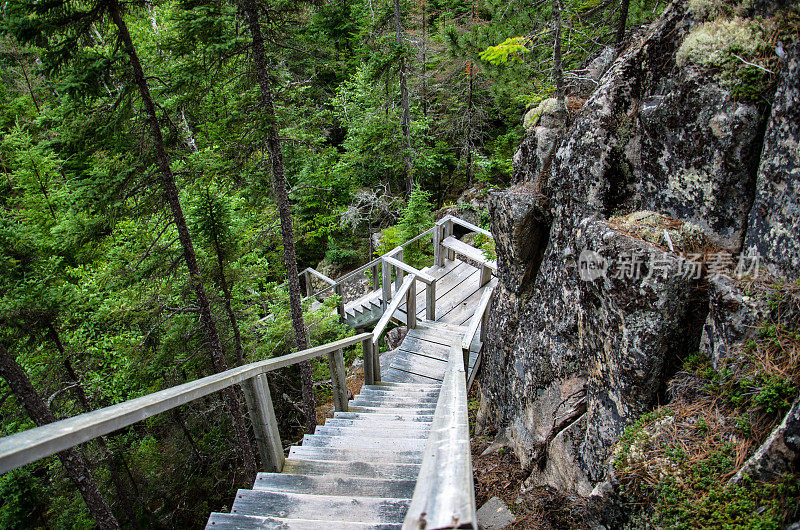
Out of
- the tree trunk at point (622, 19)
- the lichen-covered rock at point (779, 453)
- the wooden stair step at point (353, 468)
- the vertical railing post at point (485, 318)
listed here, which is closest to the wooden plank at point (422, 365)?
the vertical railing post at point (485, 318)

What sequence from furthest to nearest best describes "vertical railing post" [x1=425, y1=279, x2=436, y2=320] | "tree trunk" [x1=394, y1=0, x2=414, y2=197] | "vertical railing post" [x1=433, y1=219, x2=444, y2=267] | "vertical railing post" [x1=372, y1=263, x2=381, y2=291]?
"tree trunk" [x1=394, y1=0, x2=414, y2=197] < "vertical railing post" [x1=372, y1=263, x2=381, y2=291] < "vertical railing post" [x1=433, y1=219, x2=444, y2=267] < "vertical railing post" [x1=425, y1=279, x2=436, y2=320]

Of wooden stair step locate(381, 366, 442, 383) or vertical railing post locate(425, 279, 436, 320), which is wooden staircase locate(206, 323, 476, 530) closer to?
wooden stair step locate(381, 366, 442, 383)

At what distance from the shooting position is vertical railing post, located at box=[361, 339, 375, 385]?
19.8 feet

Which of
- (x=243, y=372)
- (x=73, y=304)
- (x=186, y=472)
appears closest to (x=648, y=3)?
(x=243, y=372)

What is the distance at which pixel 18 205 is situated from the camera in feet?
55.6

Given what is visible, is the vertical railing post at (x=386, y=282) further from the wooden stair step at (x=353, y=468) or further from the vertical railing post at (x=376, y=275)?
the wooden stair step at (x=353, y=468)

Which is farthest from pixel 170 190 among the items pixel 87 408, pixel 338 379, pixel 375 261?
pixel 87 408

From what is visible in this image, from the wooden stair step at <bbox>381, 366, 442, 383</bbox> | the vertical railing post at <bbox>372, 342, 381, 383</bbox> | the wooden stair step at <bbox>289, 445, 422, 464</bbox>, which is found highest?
the wooden stair step at <bbox>289, 445, 422, 464</bbox>

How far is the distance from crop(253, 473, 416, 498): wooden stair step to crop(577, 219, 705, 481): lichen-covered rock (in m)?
1.84

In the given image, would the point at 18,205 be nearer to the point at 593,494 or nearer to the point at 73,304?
the point at 73,304

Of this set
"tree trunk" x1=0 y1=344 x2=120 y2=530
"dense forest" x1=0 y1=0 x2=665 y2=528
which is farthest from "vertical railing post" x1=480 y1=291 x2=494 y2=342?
"tree trunk" x1=0 y1=344 x2=120 y2=530

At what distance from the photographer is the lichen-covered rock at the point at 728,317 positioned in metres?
2.71

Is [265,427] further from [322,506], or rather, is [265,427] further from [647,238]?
[647,238]

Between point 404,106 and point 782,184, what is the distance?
15.1 meters
